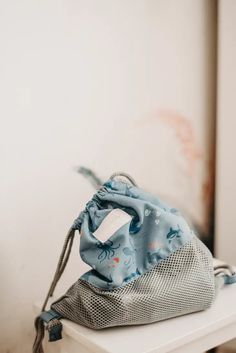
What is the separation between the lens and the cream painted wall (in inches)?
37.3

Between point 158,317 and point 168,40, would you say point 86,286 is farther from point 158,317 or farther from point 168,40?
point 168,40

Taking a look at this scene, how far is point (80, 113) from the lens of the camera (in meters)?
1.04

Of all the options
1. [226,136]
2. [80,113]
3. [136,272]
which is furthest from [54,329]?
[226,136]

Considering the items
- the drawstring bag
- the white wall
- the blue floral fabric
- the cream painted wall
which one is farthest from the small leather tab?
the white wall

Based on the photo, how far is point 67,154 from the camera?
1022 mm

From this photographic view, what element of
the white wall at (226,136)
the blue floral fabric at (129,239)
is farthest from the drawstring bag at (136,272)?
the white wall at (226,136)

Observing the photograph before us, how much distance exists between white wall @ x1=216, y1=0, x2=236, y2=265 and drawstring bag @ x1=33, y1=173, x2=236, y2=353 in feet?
1.75

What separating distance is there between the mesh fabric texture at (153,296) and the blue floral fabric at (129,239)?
14 mm

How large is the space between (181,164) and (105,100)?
327 millimetres

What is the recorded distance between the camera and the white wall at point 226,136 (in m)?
1.22

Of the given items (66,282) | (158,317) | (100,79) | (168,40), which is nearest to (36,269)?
(66,282)

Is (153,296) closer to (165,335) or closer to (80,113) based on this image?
(165,335)

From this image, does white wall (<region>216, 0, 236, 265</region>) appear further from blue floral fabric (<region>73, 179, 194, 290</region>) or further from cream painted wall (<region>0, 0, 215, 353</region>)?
blue floral fabric (<region>73, 179, 194, 290</region>)

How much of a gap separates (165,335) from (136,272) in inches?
4.3
